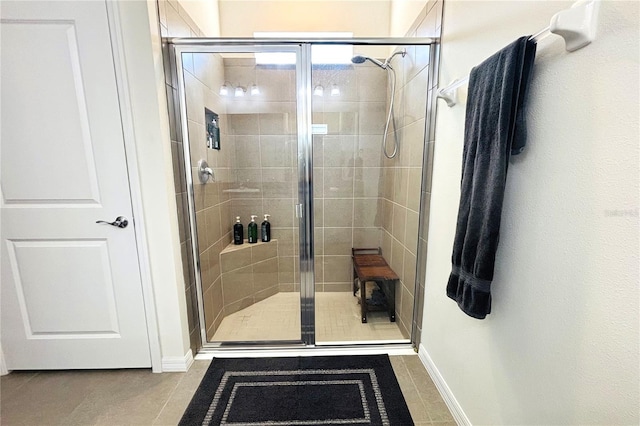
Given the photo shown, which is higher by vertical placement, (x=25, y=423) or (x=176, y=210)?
(x=176, y=210)

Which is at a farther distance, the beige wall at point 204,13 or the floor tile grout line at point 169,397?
the beige wall at point 204,13

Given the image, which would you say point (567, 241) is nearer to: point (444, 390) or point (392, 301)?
point (444, 390)

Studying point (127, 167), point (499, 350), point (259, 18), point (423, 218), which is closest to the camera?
point (499, 350)

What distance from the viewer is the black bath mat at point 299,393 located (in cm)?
132

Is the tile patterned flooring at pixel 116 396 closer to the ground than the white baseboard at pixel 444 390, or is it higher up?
closer to the ground

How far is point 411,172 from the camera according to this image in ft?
6.05

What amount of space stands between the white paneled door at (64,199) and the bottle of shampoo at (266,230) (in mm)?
1021

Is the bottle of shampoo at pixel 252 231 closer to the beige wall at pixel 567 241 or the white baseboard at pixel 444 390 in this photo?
the white baseboard at pixel 444 390

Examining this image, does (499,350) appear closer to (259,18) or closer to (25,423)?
(25,423)

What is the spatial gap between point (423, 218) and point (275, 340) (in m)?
1.32

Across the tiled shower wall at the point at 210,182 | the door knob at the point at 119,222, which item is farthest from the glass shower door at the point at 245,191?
the door knob at the point at 119,222

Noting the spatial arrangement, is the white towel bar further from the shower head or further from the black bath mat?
the black bath mat

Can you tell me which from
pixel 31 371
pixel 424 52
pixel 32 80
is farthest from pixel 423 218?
pixel 31 371

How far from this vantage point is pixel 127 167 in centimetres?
141
